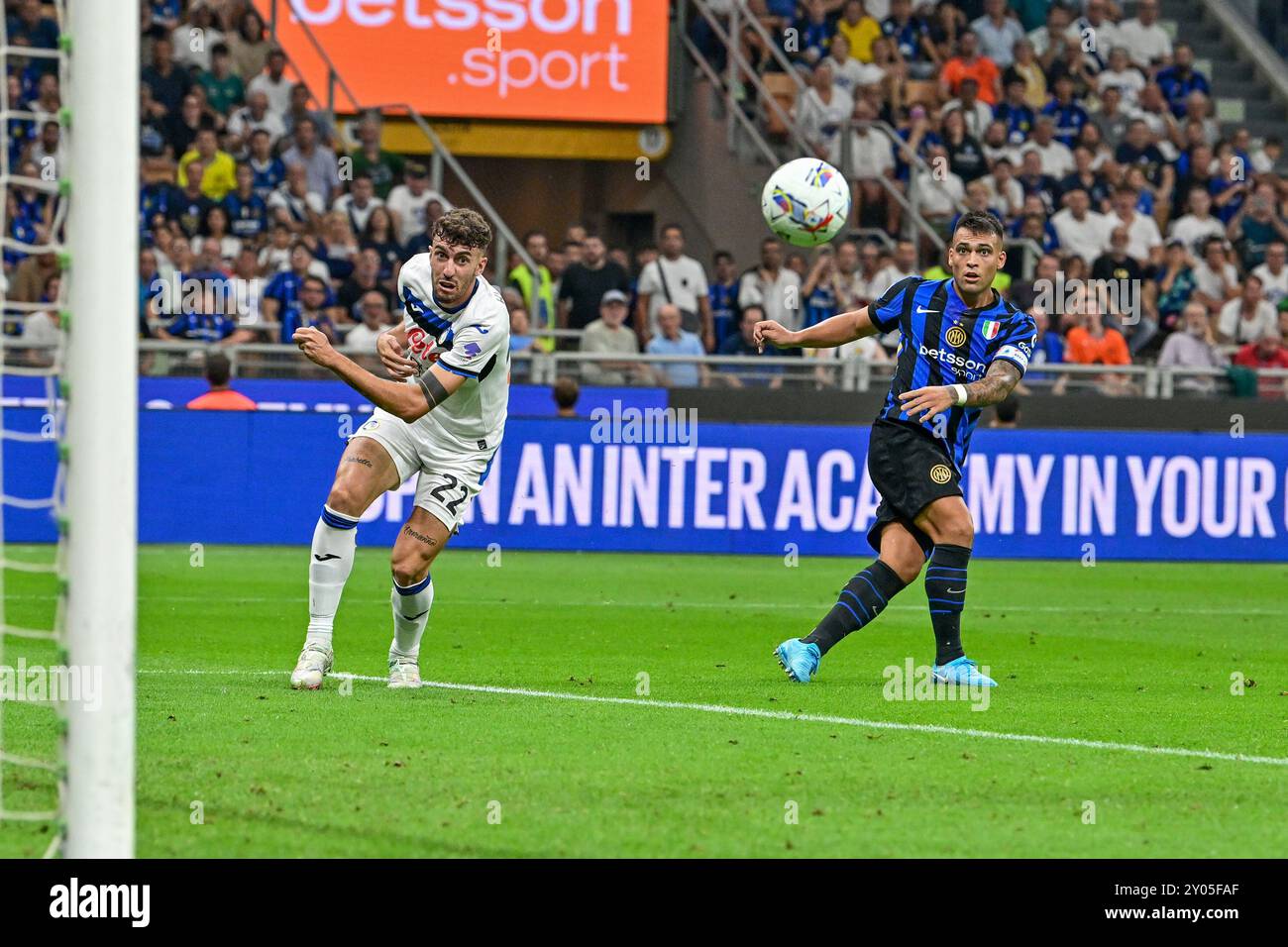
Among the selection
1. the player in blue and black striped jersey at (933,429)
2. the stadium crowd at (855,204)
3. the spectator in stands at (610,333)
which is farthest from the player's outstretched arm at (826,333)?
the spectator in stands at (610,333)

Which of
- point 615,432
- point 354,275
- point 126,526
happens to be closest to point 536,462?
point 615,432

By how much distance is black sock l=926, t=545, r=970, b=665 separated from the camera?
9.09 m

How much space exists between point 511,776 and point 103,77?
2.73 metres

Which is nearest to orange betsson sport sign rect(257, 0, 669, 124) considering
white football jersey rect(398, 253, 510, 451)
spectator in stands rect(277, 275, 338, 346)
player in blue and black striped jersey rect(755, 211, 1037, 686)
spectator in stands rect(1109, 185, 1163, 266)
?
spectator in stands rect(277, 275, 338, 346)

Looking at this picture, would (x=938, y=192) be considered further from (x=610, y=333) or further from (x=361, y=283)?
(x=361, y=283)

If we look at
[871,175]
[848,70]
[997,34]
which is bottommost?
[871,175]

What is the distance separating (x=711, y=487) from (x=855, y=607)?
8544 mm

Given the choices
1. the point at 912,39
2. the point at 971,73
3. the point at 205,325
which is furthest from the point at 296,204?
the point at 971,73

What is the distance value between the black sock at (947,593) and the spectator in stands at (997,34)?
56.1 feet

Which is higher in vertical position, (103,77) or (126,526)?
(103,77)

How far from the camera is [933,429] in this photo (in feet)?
30.2

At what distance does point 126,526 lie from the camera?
15.5ft

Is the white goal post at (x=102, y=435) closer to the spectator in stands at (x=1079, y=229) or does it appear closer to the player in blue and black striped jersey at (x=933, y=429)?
the player in blue and black striped jersey at (x=933, y=429)
